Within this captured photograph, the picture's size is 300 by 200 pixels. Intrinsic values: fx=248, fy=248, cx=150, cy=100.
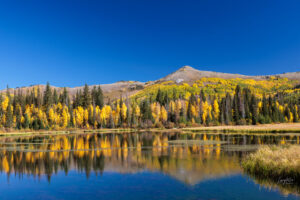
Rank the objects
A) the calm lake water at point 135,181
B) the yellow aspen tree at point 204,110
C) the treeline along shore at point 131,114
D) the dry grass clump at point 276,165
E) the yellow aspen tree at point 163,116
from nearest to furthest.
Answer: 1. the calm lake water at point 135,181
2. the dry grass clump at point 276,165
3. the treeline along shore at point 131,114
4. the yellow aspen tree at point 204,110
5. the yellow aspen tree at point 163,116

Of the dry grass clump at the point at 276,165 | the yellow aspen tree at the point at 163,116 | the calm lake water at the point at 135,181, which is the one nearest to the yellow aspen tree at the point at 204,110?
the yellow aspen tree at the point at 163,116

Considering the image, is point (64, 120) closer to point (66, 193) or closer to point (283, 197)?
point (66, 193)

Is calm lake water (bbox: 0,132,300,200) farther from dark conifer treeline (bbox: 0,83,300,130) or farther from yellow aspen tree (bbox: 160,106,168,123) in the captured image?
yellow aspen tree (bbox: 160,106,168,123)

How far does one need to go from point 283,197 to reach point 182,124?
336 ft

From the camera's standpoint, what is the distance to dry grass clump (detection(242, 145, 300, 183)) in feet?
56.2

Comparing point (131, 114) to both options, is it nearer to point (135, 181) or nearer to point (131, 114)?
point (131, 114)

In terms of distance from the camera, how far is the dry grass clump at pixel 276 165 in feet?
56.2

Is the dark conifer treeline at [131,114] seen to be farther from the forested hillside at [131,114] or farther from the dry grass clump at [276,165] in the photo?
the dry grass clump at [276,165]

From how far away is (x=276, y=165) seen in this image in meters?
18.7

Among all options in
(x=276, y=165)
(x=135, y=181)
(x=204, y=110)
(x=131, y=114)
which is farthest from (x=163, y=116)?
(x=276, y=165)

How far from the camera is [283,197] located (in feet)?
46.2

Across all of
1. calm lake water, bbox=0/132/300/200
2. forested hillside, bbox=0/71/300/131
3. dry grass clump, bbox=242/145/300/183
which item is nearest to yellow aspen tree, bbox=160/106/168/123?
forested hillside, bbox=0/71/300/131

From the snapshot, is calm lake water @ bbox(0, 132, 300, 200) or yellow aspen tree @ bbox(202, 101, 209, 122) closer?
calm lake water @ bbox(0, 132, 300, 200)

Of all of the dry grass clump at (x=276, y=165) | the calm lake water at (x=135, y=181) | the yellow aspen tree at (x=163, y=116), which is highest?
the yellow aspen tree at (x=163, y=116)
